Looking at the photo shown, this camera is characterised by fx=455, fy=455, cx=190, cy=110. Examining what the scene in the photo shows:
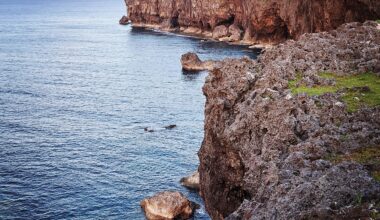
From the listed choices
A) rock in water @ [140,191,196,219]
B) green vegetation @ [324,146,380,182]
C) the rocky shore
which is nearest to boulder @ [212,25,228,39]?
the rocky shore

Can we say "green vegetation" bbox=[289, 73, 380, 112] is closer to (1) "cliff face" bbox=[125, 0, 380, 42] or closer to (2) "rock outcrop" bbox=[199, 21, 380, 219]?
(2) "rock outcrop" bbox=[199, 21, 380, 219]

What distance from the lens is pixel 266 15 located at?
432ft

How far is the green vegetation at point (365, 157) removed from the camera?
1639 cm

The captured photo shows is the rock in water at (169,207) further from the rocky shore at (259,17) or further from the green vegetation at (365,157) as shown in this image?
the rocky shore at (259,17)

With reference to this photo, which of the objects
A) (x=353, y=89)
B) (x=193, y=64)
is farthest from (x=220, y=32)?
(x=353, y=89)

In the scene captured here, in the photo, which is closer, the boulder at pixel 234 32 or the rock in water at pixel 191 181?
the rock in water at pixel 191 181

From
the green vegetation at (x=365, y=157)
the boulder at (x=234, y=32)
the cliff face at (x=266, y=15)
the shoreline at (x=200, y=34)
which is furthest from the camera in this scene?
the boulder at (x=234, y=32)

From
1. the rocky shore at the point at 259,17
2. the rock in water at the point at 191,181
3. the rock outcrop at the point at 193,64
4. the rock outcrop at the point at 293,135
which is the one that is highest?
the rocky shore at the point at 259,17

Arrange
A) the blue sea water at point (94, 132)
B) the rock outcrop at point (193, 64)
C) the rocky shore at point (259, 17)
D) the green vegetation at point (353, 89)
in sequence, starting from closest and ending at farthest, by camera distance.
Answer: the green vegetation at point (353, 89) < the blue sea water at point (94, 132) < the rocky shore at point (259, 17) < the rock outcrop at point (193, 64)

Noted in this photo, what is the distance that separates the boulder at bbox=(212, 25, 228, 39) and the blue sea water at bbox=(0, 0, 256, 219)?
24.9 metres

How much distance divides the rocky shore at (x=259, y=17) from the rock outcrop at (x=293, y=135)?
55.2 m

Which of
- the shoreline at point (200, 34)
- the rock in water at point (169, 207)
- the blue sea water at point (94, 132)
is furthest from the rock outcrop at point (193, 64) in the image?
the rock in water at point (169, 207)

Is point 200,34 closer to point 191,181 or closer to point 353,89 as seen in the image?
point 191,181

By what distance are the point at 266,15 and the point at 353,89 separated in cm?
11109
